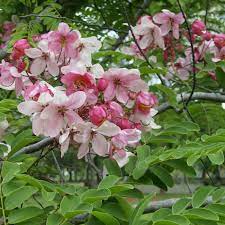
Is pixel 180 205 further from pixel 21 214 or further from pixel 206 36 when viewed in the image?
pixel 206 36

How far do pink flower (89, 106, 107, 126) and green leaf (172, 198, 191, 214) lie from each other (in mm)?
259

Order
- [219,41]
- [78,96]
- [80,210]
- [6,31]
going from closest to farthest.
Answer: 1. [80,210]
2. [78,96]
3. [219,41]
4. [6,31]

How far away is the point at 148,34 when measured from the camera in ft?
6.95

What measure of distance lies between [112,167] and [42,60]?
A: 0.37 metres

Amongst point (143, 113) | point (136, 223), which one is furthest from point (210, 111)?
point (136, 223)

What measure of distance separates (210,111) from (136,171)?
1.17 meters

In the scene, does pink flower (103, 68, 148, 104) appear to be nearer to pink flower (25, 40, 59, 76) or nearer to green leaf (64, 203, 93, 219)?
pink flower (25, 40, 59, 76)

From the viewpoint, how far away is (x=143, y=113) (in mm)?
1426

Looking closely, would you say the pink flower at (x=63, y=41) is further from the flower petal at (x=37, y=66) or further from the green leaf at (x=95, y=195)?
the green leaf at (x=95, y=195)

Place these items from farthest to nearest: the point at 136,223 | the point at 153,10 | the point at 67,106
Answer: the point at 153,10 < the point at 67,106 < the point at 136,223

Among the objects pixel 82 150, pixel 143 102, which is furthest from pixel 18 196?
pixel 143 102

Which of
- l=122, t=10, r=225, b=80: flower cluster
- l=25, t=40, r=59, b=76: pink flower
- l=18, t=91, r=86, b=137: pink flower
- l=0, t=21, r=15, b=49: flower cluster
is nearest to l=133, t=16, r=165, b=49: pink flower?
l=122, t=10, r=225, b=80: flower cluster

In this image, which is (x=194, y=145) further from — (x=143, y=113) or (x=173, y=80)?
(x=173, y=80)

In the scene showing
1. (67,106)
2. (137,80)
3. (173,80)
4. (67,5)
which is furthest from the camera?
(67,5)
